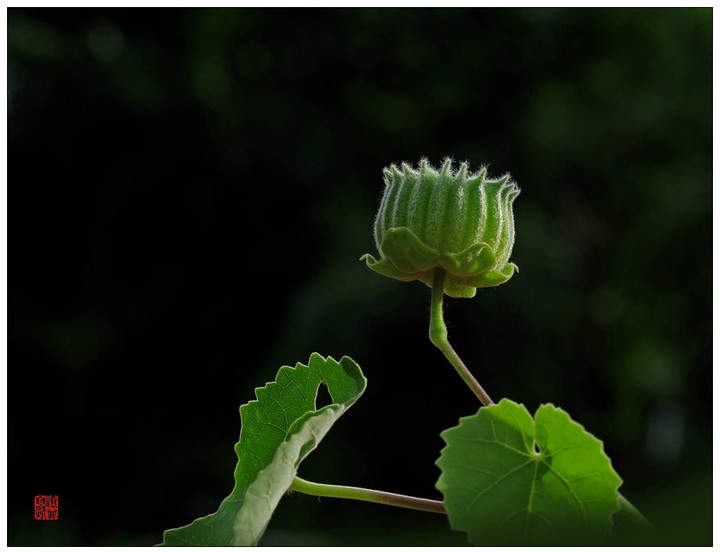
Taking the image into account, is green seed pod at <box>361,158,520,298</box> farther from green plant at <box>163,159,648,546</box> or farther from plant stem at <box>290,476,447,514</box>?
plant stem at <box>290,476,447,514</box>

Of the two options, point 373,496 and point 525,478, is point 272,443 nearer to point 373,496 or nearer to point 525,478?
point 373,496

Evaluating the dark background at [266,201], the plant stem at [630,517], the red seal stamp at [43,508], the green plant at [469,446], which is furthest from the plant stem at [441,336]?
the dark background at [266,201]

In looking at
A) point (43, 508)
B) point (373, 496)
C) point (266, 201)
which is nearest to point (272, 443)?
point (373, 496)

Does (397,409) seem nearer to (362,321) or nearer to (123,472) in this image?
(362,321)

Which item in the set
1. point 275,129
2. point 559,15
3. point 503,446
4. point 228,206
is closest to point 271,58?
point 275,129

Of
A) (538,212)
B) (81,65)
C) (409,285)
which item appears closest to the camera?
(409,285)

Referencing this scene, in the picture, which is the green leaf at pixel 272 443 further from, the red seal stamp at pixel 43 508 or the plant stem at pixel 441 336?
the red seal stamp at pixel 43 508
